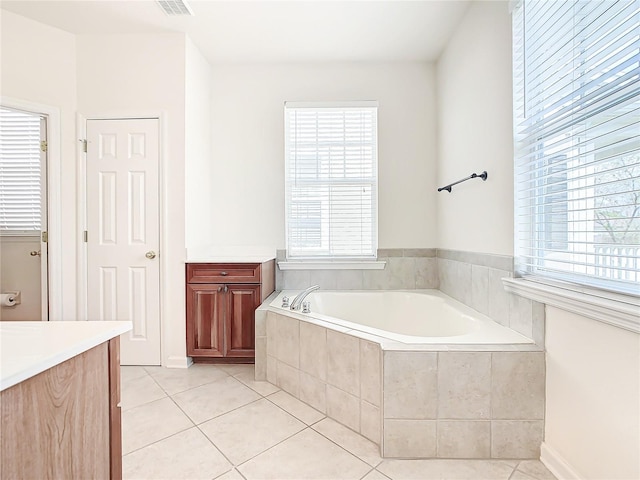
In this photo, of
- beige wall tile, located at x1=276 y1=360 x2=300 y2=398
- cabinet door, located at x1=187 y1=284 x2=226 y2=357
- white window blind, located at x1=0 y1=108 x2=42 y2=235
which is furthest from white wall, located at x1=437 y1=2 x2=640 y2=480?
white window blind, located at x1=0 y1=108 x2=42 y2=235

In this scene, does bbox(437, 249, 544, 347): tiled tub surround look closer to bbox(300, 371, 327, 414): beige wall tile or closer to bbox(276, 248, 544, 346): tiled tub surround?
bbox(276, 248, 544, 346): tiled tub surround

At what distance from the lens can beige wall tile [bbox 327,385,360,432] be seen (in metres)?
1.55

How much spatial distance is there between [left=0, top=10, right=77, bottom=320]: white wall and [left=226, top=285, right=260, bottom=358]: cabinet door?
1.21m

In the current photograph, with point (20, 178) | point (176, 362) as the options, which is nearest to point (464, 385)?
point (176, 362)

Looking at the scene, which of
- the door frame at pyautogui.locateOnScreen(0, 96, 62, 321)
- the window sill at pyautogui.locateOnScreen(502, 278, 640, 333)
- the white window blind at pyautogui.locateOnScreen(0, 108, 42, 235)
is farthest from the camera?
the white window blind at pyautogui.locateOnScreen(0, 108, 42, 235)

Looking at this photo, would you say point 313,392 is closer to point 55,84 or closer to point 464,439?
point 464,439

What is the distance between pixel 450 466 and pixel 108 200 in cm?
273

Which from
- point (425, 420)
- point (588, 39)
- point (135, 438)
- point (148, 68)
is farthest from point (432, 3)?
point (135, 438)

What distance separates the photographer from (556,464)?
4.15 feet

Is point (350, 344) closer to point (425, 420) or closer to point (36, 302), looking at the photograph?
point (425, 420)

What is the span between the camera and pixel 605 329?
1.08 metres

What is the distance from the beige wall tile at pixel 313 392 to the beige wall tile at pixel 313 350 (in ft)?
0.11

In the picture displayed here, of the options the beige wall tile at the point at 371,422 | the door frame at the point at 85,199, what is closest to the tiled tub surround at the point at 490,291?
the beige wall tile at the point at 371,422

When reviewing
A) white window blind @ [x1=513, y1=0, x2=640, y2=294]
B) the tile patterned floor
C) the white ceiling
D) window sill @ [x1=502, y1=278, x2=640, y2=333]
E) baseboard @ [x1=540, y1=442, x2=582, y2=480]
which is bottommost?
the tile patterned floor
